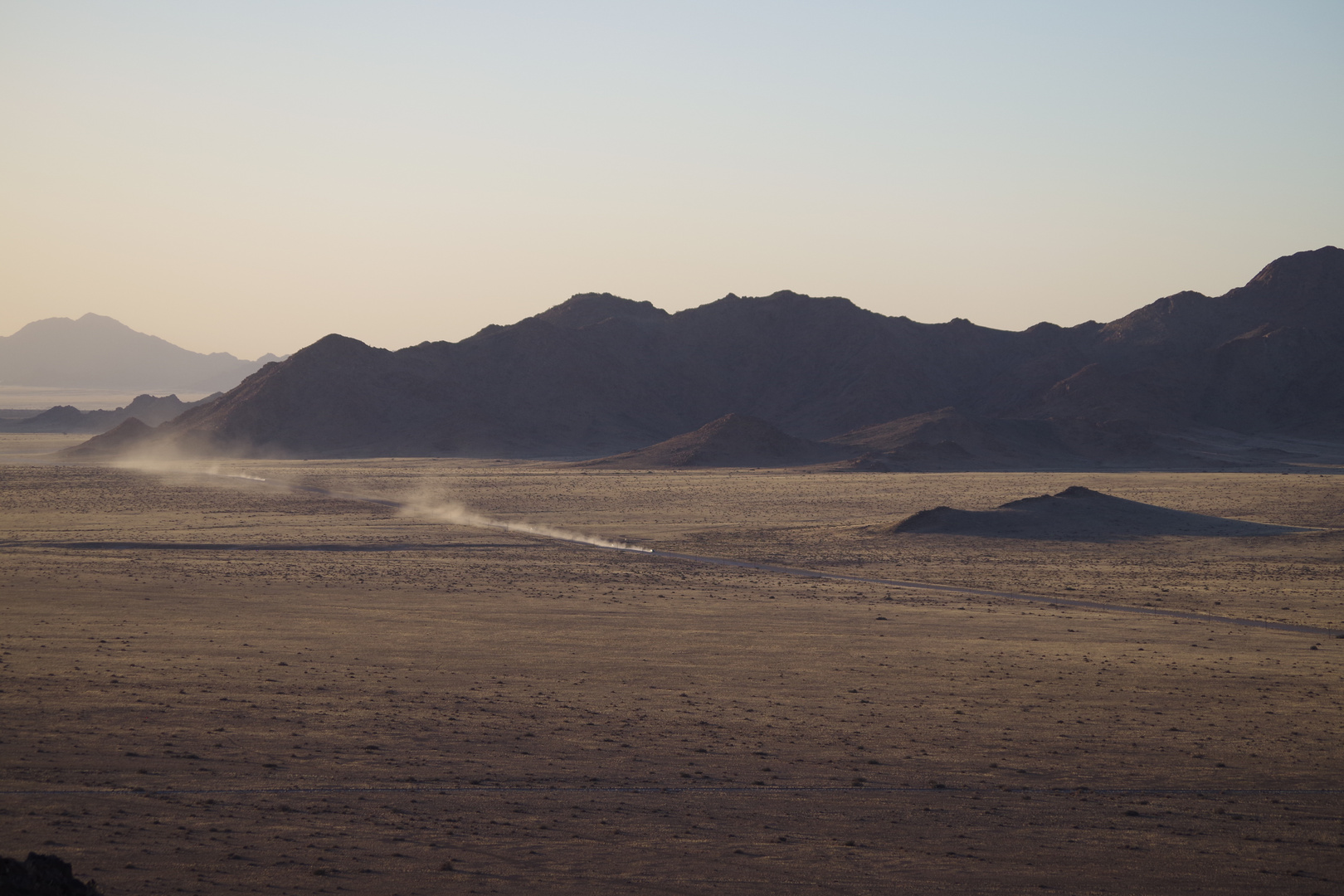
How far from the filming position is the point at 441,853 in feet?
32.9

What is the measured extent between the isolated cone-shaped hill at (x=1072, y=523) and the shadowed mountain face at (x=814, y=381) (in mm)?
54416

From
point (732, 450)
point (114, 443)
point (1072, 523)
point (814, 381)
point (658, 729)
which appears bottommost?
point (658, 729)

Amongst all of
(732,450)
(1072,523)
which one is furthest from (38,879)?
(732,450)

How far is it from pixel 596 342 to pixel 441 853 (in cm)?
14743

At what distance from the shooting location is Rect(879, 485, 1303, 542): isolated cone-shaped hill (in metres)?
43.2

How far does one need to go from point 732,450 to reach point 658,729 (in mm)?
88422

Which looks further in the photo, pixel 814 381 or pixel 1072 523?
pixel 814 381

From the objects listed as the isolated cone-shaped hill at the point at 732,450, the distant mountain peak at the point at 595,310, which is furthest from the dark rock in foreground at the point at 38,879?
the distant mountain peak at the point at 595,310

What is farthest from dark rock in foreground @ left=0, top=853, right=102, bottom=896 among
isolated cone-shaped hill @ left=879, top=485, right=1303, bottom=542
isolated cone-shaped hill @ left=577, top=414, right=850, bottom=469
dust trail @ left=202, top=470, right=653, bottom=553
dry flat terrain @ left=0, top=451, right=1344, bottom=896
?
isolated cone-shaped hill @ left=577, top=414, right=850, bottom=469

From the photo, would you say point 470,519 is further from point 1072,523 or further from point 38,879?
point 38,879

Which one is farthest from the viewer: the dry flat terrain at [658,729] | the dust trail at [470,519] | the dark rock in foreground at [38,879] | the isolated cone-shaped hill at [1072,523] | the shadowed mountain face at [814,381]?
the shadowed mountain face at [814,381]

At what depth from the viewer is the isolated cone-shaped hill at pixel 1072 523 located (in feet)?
142

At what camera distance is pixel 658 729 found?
47.7 feet

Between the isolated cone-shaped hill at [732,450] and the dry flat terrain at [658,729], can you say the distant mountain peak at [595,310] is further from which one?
the dry flat terrain at [658,729]
